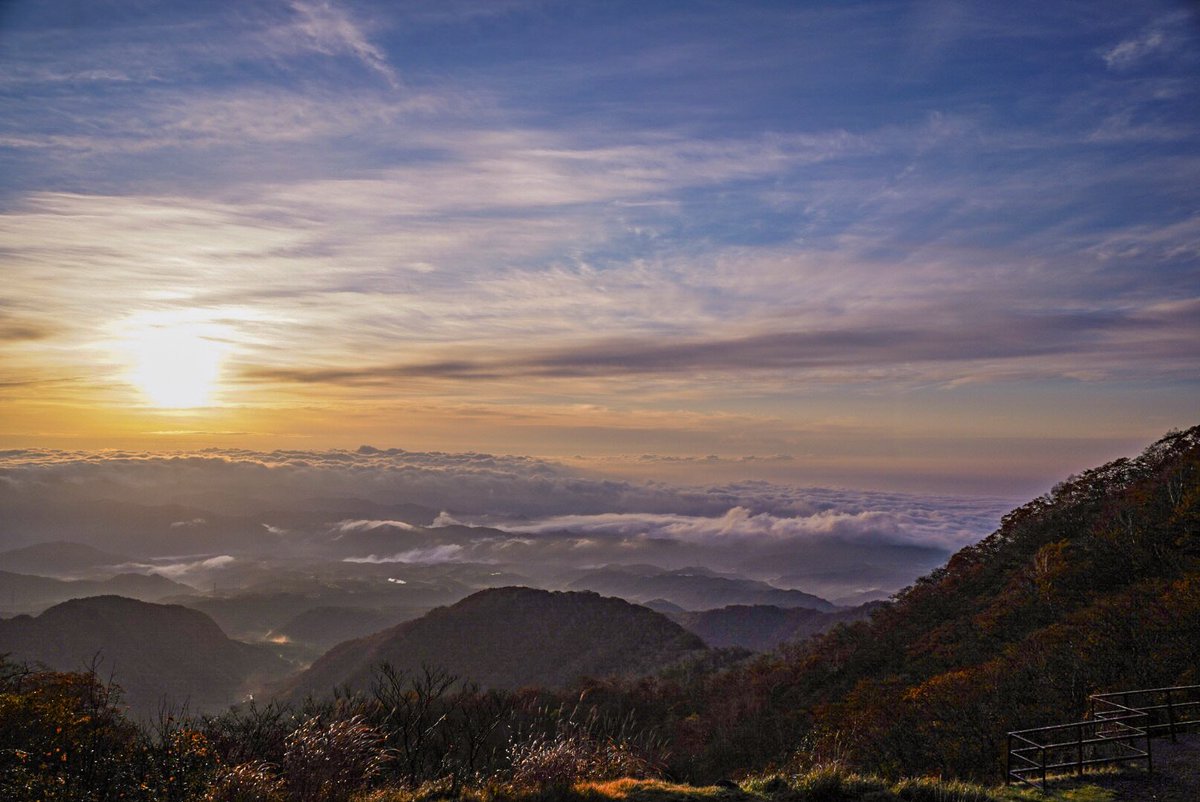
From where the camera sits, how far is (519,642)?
572 ft

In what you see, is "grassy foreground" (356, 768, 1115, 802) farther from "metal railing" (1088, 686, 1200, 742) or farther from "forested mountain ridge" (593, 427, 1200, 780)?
"forested mountain ridge" (593, 427, 1200, 780)

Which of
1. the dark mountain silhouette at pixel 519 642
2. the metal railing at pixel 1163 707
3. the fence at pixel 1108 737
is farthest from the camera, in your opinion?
the dark mountain silhouette at pixel 519 642

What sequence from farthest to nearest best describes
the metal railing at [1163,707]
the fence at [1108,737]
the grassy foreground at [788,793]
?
the metal railing at [1163,707], the fence at [1108,737], the grassy foreground at [788,793]

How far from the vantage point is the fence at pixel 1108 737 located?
17.5 metres

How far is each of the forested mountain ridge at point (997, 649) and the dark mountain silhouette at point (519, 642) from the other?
77.0 m

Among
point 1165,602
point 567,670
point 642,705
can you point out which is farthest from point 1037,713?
point 567,670

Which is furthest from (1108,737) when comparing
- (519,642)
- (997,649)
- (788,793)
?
(519,642)

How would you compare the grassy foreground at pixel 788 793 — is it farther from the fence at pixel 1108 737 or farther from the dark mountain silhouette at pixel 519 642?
the dark mountain silhouette at pixel 519 642

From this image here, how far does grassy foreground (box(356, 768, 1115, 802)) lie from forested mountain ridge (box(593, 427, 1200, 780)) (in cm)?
644

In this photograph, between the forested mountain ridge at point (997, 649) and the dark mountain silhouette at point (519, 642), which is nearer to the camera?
the forested mountain ridge at point (997, 649)

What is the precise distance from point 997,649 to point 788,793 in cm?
3078

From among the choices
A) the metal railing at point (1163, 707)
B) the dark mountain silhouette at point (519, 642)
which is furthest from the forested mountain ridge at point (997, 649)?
the dark mountain silhouette at point (519, 642)

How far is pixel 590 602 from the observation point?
7328 inches

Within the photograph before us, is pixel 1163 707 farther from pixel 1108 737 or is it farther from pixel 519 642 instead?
pixel 519 642
